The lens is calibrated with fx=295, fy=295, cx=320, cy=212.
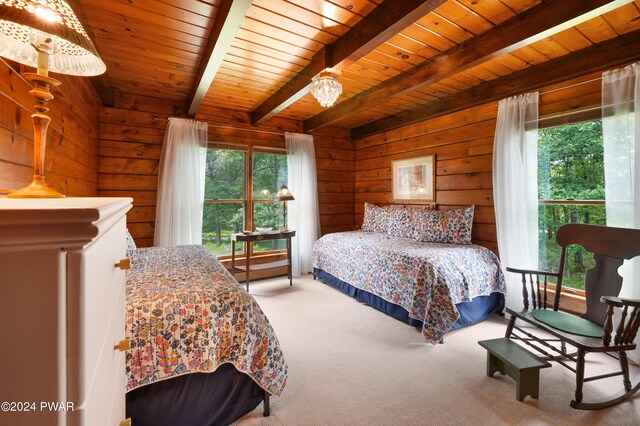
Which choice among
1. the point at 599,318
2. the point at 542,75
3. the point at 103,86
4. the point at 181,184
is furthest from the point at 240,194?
Result: the point at 599,318

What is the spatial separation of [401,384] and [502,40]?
249 centimetres

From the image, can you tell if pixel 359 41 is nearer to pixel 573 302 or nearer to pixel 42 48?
pixel 42 48

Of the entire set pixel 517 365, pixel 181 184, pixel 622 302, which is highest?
pixel 181 184

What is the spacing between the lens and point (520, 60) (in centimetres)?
267

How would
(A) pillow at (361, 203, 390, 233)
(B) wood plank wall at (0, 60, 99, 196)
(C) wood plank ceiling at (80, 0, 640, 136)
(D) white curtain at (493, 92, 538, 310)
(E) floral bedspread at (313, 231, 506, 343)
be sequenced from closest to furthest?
(B) wood plank wall at (0, 60, 99, 196), (C) wood plank ceiling at (80, 0, 640, 136), (E) floral bedspread at (313, 231, 506, 343), (D) white curtain at (493, 92, 538, 310), (A) pillow at (361, 203, 390, 233)

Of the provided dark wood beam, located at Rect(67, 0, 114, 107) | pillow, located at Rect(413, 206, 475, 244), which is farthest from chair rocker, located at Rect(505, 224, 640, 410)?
dark wood beam, located at Rect(67, 0, 114, 107)

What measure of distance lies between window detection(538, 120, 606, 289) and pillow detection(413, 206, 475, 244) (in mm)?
658

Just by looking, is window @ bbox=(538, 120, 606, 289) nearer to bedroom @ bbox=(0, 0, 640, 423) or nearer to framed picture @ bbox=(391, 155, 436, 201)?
bedroom @ bbox=(0, 0, 640, 423)

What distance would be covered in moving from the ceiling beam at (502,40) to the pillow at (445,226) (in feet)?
4.87

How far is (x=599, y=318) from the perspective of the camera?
1943 mm

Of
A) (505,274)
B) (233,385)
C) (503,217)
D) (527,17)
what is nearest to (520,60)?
(527,17)

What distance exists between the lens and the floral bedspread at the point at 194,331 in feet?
4.57

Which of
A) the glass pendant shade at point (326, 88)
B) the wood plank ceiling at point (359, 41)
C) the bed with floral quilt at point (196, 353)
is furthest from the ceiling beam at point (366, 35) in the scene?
the bed with floral quilt at point (196, 353)

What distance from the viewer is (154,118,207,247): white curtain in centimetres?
356
